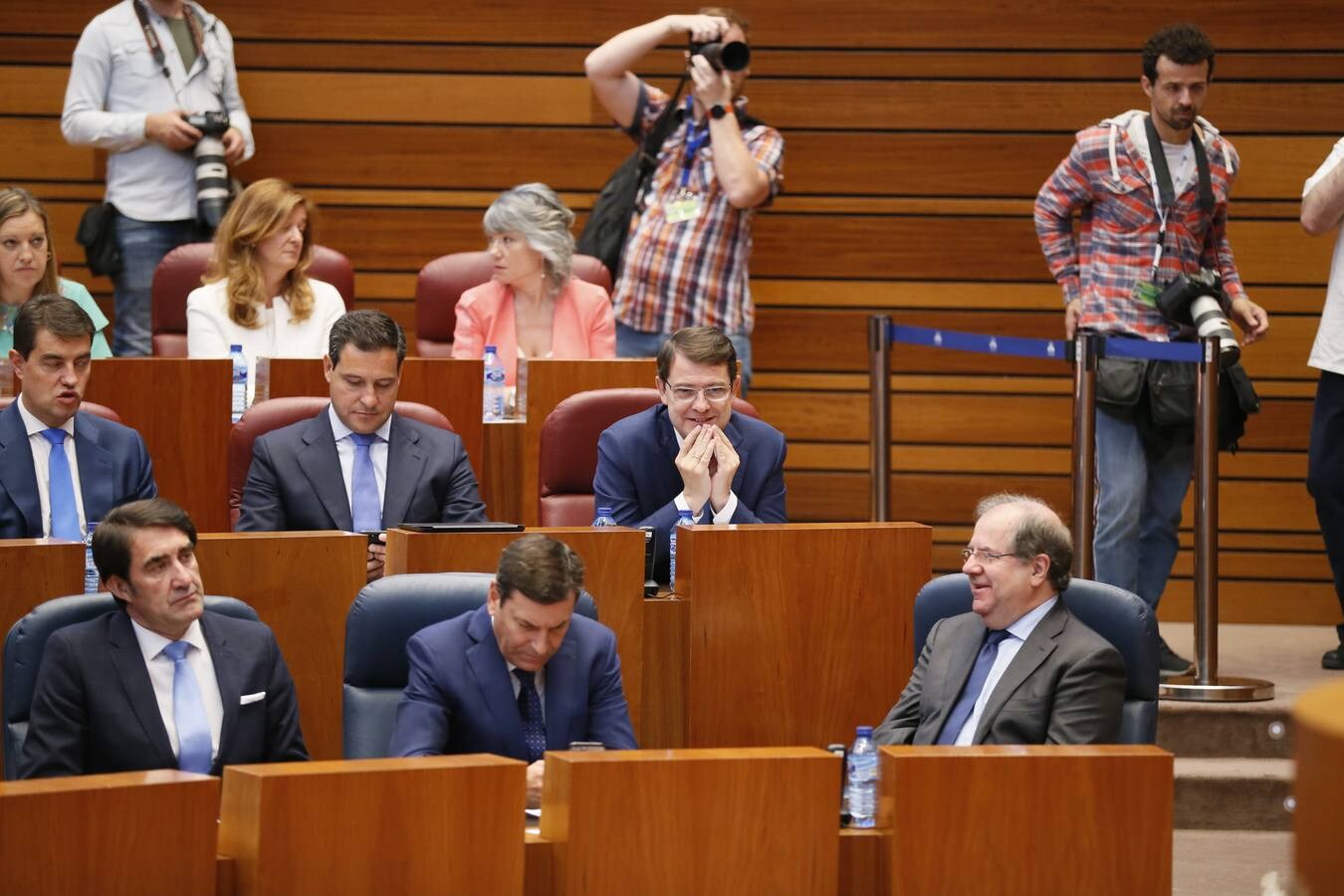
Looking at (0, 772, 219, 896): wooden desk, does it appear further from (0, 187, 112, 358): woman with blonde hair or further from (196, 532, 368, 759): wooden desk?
(0, 187, 112, 358): woman with blonde hair

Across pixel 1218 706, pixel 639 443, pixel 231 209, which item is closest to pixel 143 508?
pixel 639 443

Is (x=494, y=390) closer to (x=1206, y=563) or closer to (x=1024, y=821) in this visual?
(x=1206, y=563)

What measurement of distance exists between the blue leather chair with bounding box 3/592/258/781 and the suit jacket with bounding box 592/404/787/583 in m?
1.29

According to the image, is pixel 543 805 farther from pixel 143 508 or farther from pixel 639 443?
pixel 639 443

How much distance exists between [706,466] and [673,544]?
0.29 meters

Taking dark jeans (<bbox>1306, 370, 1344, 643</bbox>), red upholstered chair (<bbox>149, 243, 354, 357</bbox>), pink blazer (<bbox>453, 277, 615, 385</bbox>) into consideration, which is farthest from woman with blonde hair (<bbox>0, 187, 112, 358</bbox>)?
dark jeans (<bbox>1306, 370, 1344, 643</bbox>)

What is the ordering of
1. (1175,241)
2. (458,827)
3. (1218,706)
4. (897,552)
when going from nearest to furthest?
(458,827), (897,552), (1218,706), (1175,241)

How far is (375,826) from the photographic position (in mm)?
2439

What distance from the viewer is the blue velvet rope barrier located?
4414 millimetres

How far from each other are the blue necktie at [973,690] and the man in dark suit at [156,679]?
1060 mm

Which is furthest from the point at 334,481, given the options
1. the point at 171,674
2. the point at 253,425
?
the point at 171,674

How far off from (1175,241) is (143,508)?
2.69 meters

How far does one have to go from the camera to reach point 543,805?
8.59 ft

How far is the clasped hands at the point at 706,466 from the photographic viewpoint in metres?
3.92
